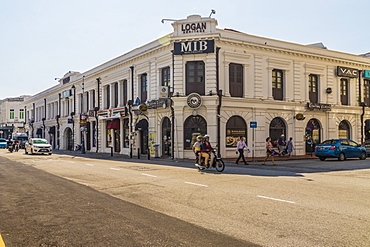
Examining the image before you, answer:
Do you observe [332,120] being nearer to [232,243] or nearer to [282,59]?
[282,59]

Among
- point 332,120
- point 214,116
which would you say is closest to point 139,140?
point 214,116

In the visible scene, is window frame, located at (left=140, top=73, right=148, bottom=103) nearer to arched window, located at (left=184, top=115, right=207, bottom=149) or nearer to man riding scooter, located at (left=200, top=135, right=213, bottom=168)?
arched window, located at (left=184, top=115, right=207, bottom=149)

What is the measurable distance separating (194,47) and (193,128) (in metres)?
6.17

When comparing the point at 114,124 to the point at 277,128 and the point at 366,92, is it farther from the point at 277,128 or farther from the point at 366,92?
the point at 366,92

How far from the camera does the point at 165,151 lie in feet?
96.5

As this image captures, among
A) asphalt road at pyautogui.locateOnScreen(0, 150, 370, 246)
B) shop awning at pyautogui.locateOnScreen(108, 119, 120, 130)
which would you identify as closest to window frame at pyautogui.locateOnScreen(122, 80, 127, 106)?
shop awning at pyautogui.locateOnScreen(108, 119, 120, 130)

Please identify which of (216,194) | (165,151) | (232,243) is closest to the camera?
(232,243)

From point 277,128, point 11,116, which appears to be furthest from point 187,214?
point 11,116

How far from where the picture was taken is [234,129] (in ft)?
89.9

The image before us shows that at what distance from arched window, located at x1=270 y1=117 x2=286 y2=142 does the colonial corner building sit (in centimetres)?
9

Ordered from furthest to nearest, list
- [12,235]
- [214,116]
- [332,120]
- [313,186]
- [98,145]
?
[98,145] → [332,120] → [214,116] → [313,186] → [12,235]

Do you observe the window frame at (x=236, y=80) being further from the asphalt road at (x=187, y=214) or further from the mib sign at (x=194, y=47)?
the asphalt road at (x=187, y=214)

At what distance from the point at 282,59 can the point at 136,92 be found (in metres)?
13.6

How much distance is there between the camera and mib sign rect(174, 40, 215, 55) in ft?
86.1
